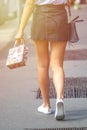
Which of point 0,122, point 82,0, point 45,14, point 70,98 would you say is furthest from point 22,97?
point 82,0

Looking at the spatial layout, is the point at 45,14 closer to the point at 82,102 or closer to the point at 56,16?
the point at 56,16

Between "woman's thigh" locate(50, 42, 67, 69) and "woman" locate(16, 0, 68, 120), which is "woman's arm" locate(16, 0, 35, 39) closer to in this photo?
"woman" locate(16, 0, 68, 120)

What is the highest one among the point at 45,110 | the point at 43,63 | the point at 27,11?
the point at 27,11

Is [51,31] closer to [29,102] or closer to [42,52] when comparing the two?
[42,52]

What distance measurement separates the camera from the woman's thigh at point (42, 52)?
594cm

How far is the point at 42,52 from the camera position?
19.6 feet

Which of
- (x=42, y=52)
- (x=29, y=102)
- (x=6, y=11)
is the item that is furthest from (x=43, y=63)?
(x=6, y=11)

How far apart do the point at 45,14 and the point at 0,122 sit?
1.40 m

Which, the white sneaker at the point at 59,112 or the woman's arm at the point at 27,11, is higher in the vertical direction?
the woman's arm at the point at 27,11

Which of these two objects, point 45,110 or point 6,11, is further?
point 6,11

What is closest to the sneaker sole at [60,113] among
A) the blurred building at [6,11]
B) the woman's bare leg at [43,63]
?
the woman's bare leg at [43,63]

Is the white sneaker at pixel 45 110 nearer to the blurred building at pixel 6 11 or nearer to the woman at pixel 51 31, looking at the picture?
the woman at pixel 51 31

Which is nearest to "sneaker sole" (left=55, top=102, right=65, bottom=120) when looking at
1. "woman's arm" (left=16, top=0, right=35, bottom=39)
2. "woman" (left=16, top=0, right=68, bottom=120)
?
"woman" (left=16, top=0, right=68, bottom=120)

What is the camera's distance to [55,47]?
5926mm
